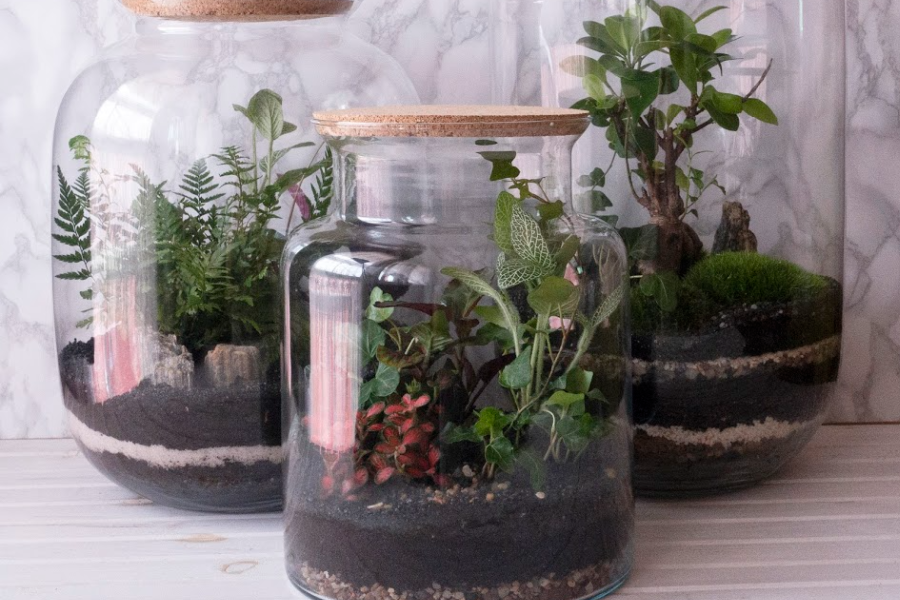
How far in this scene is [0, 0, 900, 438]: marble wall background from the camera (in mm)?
1237

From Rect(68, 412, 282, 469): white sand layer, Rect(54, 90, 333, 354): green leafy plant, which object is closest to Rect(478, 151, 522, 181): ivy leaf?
Rect(54, 90, 333, 354): green leafy plant

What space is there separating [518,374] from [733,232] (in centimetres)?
33

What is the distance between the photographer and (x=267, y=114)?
37.9 inches

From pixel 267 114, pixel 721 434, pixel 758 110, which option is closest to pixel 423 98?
pixel 267 114

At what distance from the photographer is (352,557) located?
2.62ft

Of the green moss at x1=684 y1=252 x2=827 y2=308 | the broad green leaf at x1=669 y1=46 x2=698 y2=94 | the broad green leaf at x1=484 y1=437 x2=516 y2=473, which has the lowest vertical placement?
the broad green leaf at x1=484 y1=437 x2=516 y2=473

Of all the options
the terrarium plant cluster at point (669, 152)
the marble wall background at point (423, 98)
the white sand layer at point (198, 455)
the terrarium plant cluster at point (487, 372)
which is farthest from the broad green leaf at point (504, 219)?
the marble wall background at point (423, 98)

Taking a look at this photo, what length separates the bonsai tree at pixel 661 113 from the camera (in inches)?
36.9

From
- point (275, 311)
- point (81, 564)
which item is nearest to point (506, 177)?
point (275, 311)

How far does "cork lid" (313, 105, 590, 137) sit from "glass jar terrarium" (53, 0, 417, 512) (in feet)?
0.58

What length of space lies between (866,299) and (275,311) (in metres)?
0.78

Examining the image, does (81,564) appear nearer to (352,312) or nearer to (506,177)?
(352,312)

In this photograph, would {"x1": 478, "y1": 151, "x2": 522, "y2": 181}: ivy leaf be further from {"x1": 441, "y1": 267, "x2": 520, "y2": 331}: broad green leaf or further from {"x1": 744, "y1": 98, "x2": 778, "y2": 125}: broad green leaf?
{"x1": 744, "y1": 98, "x2": 778, "y2": 125}: broad green leaf

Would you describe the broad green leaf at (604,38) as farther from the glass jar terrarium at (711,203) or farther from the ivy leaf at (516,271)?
the ivy leaf at (516,271)
